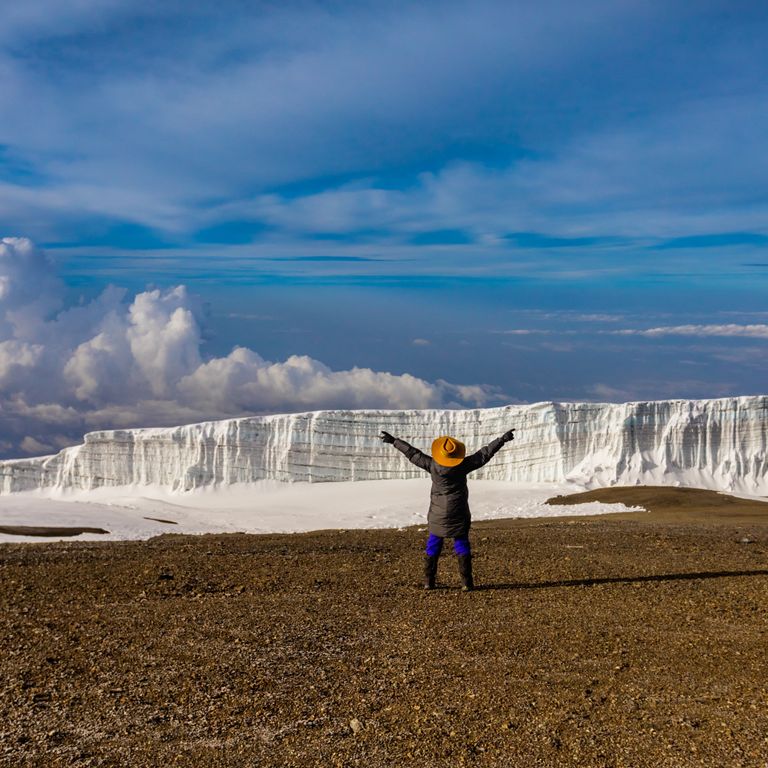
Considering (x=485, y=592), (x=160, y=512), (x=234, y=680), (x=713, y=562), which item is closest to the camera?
(x=234, y=680)

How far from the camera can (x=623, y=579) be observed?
10.6 m

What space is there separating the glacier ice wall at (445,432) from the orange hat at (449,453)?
38290 millimetres

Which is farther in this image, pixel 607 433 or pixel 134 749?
pixel 607 433

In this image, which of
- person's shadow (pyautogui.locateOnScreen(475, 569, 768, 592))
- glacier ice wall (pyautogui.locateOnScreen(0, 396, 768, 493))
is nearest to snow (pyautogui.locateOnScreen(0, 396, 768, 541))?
glacier ice wall (pyautogui.locateOnScreen(0, 396, 768, 493))

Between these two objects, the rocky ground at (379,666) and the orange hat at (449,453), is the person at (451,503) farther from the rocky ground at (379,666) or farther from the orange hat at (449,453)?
the rocky ground at (379,666)

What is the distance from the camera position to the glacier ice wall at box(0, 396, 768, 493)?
46.8 m

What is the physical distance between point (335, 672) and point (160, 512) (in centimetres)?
3454

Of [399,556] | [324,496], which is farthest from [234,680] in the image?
[324,496]

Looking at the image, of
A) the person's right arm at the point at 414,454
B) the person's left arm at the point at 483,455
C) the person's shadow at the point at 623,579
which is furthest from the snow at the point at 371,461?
the person's left arm at the point at 483,455

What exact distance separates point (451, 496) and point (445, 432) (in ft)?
149

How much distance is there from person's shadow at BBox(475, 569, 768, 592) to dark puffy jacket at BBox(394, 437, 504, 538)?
889 mm

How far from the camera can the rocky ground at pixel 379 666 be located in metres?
4.84

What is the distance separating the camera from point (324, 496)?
5075cm

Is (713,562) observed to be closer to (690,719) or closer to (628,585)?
(628,585)
